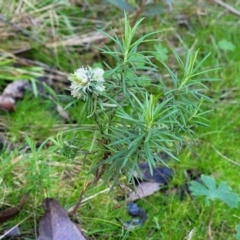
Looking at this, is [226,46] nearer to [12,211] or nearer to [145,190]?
[145,190]

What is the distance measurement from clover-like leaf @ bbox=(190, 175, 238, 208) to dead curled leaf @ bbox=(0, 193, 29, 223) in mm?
554

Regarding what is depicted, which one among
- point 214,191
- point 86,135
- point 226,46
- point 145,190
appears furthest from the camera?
point 226,46

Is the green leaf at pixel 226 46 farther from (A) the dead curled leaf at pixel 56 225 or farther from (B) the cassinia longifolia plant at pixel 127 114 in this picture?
(A) the dead curled leaf at pixel 56 225

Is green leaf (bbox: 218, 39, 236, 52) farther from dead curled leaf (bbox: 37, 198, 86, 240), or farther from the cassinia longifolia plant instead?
dead curled leaf (bbox: 37, 198, 86, 240)

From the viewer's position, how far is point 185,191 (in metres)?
2.03

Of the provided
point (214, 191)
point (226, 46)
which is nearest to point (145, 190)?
point (214, 191)

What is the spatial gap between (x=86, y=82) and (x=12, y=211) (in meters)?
0.61

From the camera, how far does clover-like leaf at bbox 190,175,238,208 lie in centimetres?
184

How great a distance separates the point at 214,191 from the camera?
73.7 inches

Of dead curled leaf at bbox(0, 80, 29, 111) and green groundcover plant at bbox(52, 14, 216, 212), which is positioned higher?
green groundcover plant at bbox(52, 14, 216, 212)

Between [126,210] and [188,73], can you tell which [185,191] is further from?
[188,73]

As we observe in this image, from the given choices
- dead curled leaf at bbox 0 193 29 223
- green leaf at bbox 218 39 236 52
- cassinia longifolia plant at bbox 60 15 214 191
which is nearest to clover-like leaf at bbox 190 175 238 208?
cassinia longifolia plant at bbox 60 15 214 191

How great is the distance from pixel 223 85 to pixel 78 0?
0.89 m

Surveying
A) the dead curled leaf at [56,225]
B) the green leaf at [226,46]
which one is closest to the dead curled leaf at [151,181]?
the dead curled leaf at [56,225]
